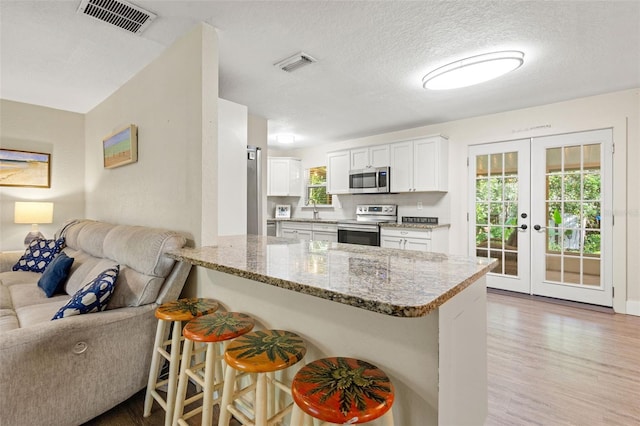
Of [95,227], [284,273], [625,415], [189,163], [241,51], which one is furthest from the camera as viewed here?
[95,227]

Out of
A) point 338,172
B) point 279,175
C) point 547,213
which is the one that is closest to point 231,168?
point 338,172

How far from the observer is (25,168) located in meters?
3.71

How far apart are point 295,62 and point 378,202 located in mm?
3169

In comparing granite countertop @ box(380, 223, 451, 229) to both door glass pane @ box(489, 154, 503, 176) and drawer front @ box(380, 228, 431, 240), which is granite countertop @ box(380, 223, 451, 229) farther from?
door glass pane @ box(489, 154, 503, 176)

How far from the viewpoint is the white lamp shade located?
138 inches

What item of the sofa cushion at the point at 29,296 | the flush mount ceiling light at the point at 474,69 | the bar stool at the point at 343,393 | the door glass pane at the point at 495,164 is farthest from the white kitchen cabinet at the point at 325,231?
the bar stool at the point at 343,393

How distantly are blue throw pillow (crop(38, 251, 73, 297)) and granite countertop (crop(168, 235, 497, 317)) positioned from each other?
1350 mm

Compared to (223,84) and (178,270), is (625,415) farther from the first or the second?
(223,84)

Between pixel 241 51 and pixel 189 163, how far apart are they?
1.01 m

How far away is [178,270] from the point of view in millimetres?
1919

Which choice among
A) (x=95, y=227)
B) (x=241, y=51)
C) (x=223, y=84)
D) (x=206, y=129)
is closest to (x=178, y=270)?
(x=206, y=129)

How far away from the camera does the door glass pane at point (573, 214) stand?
11.3 ft

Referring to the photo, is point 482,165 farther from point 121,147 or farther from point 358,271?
point 121,147

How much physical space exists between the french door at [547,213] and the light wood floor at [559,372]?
0.55 m
